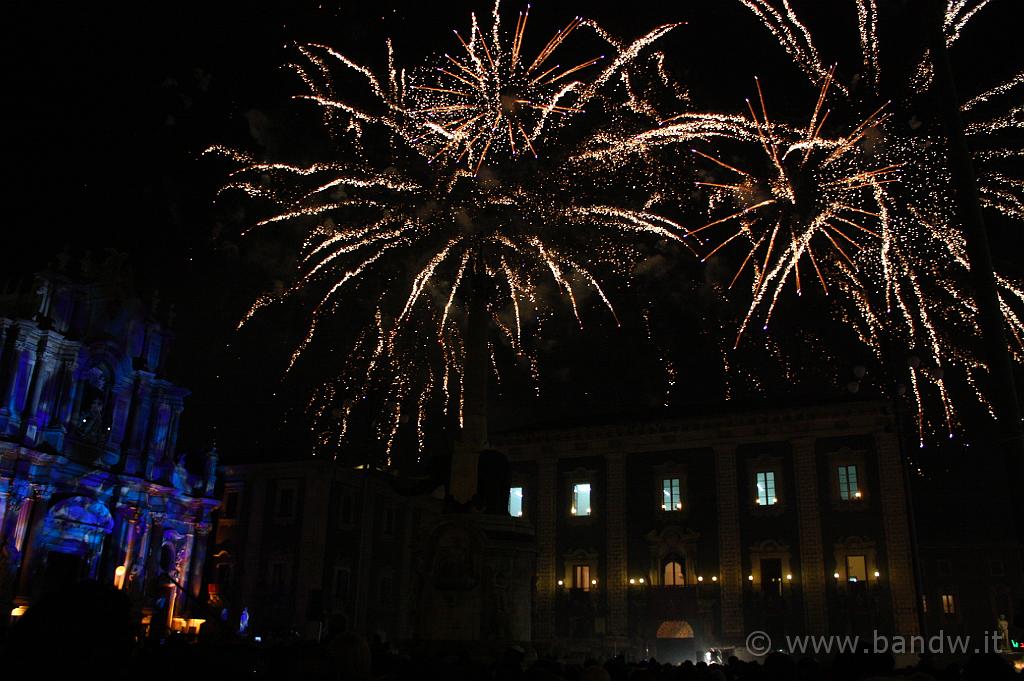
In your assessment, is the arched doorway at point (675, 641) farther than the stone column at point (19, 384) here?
Yes

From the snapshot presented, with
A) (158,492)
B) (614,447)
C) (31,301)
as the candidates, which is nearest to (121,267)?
(31,301)

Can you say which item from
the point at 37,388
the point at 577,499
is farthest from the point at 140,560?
Result: the point at 577,499

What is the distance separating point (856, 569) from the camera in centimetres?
3844

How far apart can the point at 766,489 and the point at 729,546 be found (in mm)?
3506

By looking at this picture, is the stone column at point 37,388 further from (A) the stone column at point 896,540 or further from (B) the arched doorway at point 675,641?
(A) the stone column at point 896,540

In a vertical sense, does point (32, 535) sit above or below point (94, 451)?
below

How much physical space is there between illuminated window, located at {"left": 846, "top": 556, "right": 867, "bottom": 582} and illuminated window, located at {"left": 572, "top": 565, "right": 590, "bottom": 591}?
517 inches

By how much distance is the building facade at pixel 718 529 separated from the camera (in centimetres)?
3853

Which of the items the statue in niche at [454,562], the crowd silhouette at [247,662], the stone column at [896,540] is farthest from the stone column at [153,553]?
the stone column at [896,540]

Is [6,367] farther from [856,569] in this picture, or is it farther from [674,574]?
[856,569]

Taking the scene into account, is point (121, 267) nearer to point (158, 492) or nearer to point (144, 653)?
point (158, 492)

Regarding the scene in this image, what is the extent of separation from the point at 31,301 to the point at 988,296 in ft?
122

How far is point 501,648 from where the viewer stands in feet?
69.0

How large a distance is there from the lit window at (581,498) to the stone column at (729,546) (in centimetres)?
722
